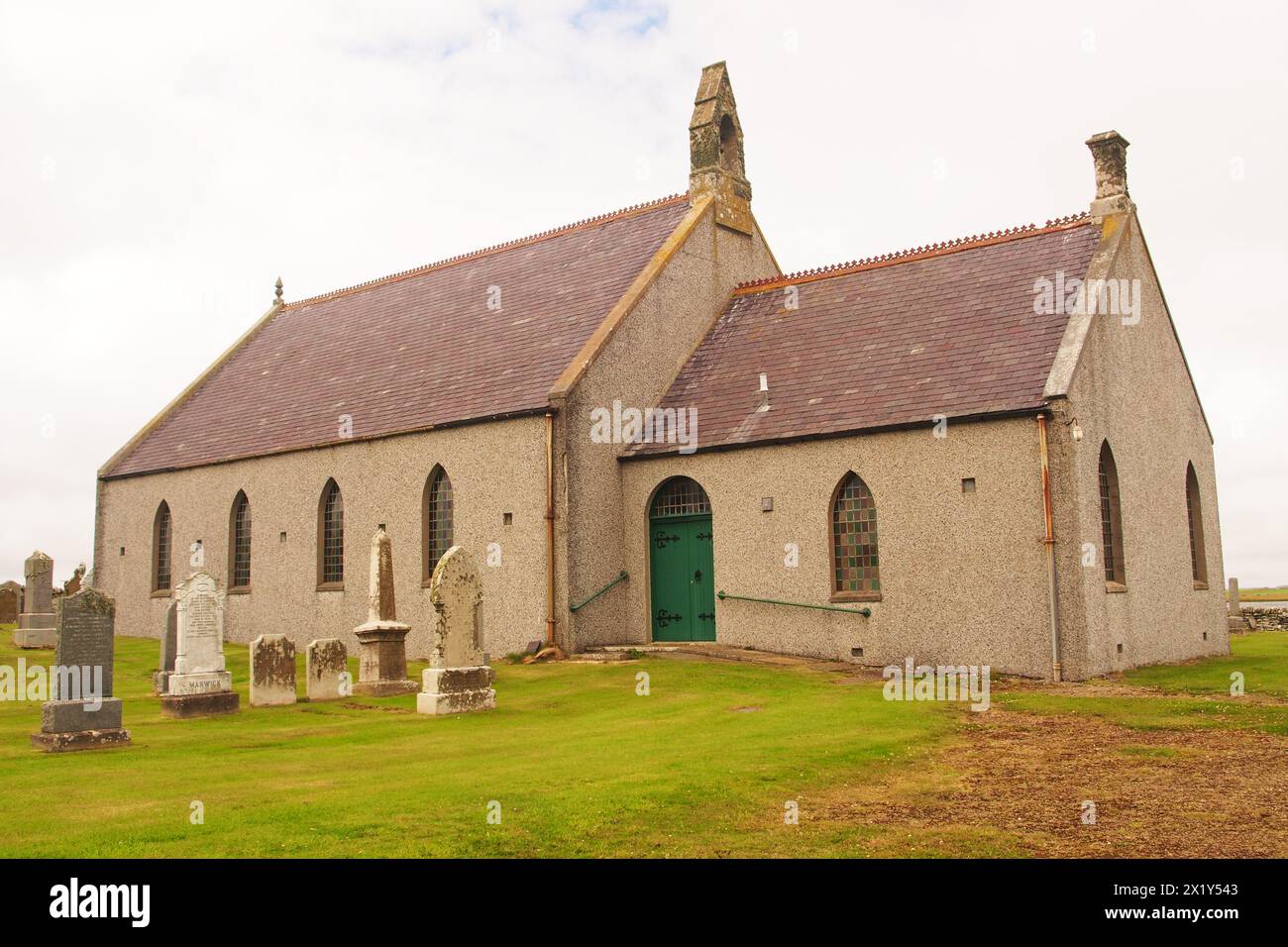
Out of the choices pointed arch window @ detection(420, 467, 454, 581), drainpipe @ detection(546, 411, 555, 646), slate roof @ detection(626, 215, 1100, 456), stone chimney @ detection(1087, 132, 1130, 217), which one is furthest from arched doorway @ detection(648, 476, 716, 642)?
stone chimney @ detection(1087, 132, 1130, 217)

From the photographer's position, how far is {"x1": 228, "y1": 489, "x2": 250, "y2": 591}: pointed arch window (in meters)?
29.7

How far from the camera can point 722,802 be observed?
9406 millimetres

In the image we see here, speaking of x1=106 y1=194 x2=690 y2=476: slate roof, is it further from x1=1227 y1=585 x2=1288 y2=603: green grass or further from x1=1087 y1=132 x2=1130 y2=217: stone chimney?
x1=1227 y1=585 x2=1288 y2=603: green grass

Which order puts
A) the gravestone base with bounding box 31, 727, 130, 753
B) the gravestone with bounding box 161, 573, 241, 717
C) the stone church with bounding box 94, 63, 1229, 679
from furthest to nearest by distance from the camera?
1. the stone church with bounding box 94, 63, 1229, 679
2. the gravestone with bounding box 161, 573, 241, 717
3. the gravestone base with bounding box 31, 727, 130, 753

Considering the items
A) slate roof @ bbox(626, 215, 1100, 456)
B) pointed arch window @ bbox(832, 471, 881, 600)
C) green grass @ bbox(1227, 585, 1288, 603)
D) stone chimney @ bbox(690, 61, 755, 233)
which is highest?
stone chimney @ bbox(690, 61, 755, 233)

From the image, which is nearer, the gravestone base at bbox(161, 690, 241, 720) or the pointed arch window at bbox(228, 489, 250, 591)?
the gravestone base at bbox(161, 690, 241, 720)

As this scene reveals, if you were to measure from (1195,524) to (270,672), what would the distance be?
20265mm

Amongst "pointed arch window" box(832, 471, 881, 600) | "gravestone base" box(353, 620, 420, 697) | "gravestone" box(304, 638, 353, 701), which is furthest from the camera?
"pointed arch window" box(832, 471, 881, 600)

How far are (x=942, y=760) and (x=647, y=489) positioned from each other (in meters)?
12.8

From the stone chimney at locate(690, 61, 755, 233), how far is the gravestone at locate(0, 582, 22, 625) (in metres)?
26.6

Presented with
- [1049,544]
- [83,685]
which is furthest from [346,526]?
[1049,544]

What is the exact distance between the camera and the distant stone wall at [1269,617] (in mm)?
33469

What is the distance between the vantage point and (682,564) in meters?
23.3
